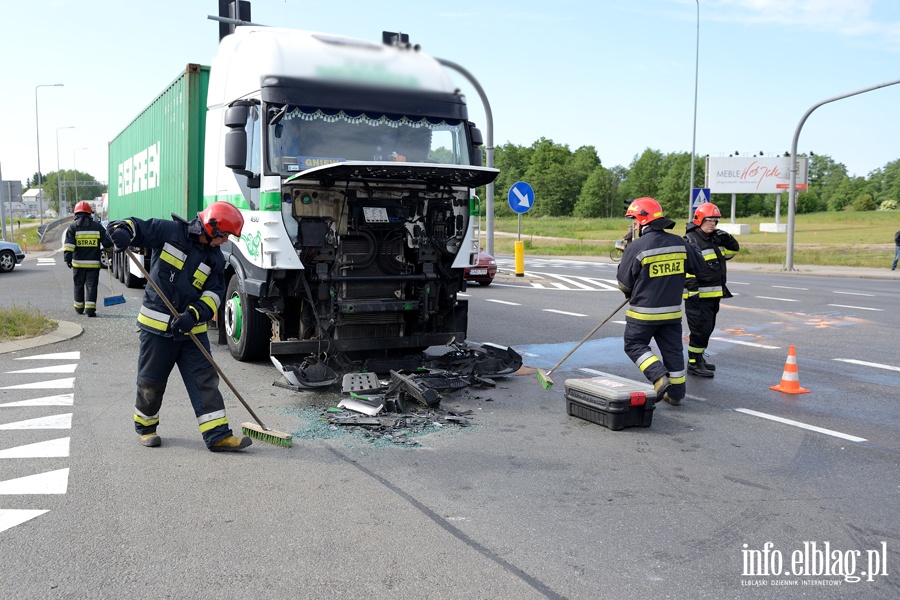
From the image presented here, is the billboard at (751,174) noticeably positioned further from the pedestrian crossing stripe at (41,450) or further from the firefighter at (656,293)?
the pedestrian crossing stripe at (41,450)

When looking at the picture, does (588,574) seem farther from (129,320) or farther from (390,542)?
(129,320)

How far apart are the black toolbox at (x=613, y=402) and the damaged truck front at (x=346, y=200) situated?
1.61m

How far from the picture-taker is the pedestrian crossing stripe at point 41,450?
5332 millimetres

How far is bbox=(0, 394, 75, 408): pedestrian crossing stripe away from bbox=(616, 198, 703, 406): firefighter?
511 centimetres

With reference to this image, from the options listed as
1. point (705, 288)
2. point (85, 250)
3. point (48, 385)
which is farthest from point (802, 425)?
point (85, 250)

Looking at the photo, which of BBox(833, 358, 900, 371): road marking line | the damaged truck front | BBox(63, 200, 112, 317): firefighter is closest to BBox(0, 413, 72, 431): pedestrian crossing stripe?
the damaged truck front

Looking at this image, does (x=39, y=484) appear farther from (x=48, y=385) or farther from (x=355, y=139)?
(x=355, y=139)

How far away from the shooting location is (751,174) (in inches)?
2498

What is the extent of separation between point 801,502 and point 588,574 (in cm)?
175

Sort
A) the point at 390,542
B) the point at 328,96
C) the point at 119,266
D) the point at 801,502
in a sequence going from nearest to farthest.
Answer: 1. the point at 390,542
2. the point at 801,502
3. the point at 328,96
4. the point at 119,266

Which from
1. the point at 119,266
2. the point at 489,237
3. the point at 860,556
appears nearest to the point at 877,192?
the point at 489,237

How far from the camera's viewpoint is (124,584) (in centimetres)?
351

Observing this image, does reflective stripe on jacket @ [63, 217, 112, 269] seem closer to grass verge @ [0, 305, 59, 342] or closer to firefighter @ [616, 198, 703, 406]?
grass verge @ [0, 305, 59, 342]

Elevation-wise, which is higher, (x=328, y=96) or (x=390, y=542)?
(x=328, y=96)
